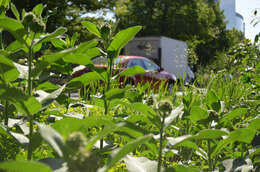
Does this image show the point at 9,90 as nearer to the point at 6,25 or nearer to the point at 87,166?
the point at 6,25

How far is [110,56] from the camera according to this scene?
1286 mm

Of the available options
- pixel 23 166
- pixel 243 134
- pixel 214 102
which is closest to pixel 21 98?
pixel 23 166

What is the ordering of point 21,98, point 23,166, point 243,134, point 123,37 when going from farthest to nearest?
point 123,37, point 243,134, point 21,98, point 23,166

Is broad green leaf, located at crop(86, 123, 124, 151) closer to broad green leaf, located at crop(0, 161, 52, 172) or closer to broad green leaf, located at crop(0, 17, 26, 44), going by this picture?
broad green leaf, located at crop(0, 161, 52, 172)

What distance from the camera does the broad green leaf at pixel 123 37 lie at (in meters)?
1.13

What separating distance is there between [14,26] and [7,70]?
140mm

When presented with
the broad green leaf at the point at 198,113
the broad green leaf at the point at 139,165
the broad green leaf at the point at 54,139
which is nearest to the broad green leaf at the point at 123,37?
the broad green leaf at the point at 198,113

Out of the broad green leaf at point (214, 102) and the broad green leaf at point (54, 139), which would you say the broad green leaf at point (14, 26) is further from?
the broad green leaf at point (214, 102)

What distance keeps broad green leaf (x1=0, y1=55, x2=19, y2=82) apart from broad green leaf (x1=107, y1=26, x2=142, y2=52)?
423mm

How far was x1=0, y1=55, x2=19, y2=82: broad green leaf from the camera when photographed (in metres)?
0.83

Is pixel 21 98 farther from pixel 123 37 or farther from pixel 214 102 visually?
pixel 214 102

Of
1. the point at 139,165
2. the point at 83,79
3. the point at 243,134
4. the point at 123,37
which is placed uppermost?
the point at 123,37

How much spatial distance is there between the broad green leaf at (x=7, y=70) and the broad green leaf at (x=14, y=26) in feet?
0.30

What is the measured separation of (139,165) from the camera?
2.93 feet
